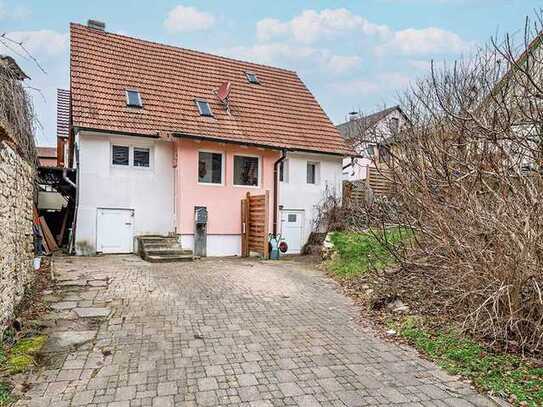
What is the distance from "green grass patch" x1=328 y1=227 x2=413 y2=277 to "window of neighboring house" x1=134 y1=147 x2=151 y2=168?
22.1 feet

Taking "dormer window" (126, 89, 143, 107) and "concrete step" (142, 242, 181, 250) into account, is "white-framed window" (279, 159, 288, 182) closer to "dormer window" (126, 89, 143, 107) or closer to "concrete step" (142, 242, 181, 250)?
"concrete step" (142, 242, 181, 250)

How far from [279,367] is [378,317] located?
270 centimetres

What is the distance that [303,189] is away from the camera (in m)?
15.5

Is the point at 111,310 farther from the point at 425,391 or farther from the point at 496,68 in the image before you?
the point at 496,68

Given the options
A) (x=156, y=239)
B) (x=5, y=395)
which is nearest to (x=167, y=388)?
(x=5, y=395)

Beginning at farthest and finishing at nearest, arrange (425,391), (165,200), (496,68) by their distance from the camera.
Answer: (165,200) < (496,68) < (425,391)

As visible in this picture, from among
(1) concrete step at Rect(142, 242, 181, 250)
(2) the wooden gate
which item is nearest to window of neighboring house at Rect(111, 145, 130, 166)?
(1) concrete step at Rect(142, 242, 181, 250)

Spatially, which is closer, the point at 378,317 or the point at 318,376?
the point at 318,376

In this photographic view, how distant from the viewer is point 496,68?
836 centimetres

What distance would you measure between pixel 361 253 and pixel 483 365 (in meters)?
5.78

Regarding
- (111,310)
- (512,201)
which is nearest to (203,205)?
(111,310)

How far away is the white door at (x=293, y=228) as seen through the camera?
1519 cm

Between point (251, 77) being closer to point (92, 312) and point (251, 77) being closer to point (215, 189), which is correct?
point (215, 189)

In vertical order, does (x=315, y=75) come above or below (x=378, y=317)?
above
